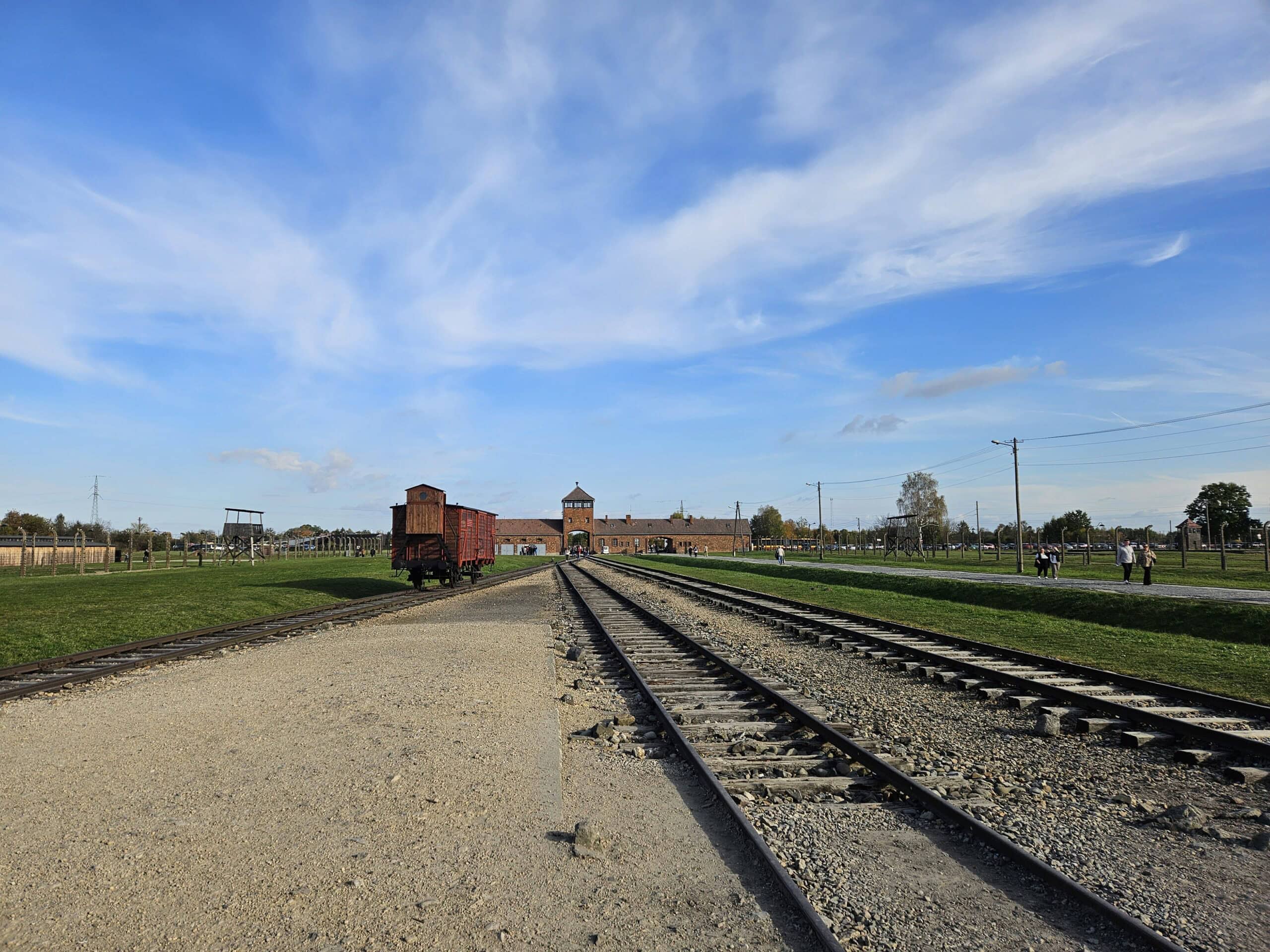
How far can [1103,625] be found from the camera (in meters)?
17.3

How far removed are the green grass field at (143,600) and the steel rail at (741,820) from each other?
11.0m

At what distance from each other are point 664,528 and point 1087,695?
141639mm

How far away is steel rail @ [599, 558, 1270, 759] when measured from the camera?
6.99 meters

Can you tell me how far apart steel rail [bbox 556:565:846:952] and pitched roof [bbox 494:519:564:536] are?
452ft

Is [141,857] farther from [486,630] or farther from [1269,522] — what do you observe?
[1269,522]

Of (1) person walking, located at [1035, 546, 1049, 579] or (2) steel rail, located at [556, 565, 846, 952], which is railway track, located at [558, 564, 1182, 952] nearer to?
(2) steel rail, located at [556, 565, 846, 952]

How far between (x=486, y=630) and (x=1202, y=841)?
44.4ft

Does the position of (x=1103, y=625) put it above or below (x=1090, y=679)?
below

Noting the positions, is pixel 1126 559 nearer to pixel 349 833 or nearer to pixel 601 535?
pixel 349 833

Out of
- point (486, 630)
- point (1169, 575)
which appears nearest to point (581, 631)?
point (486, 630)

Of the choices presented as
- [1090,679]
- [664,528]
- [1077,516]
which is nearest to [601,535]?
[664,528]

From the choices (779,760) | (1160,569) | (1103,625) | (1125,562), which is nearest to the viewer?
(779,760)

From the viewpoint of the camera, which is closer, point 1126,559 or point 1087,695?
point 1087,695

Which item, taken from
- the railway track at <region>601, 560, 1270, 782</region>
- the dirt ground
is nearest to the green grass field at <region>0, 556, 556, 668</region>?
the dirt ground
